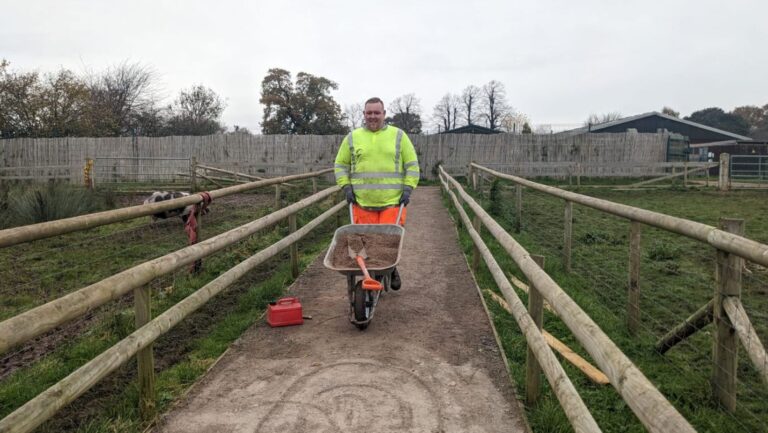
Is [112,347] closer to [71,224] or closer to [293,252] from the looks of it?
[71,224]

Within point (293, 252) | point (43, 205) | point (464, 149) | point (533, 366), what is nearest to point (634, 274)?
point (533, 366)

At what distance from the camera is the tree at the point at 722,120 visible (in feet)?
206

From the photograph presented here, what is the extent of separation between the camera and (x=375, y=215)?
5.60 metres

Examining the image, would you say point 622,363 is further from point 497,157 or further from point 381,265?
Result: point 497,157

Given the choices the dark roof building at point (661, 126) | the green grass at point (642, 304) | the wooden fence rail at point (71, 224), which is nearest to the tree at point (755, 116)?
A: the dark roof building at point (661, 126)

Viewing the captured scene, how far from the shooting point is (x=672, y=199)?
1620 cm

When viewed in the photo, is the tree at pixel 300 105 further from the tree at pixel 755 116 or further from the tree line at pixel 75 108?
the tree at pixel 755 116

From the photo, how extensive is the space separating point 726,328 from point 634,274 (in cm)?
140

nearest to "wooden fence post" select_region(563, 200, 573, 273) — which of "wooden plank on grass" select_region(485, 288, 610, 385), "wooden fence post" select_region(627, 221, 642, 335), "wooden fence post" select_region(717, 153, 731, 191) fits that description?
"wooden fence post" select_region(627, 221, 642, 335)

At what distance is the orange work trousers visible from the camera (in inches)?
219

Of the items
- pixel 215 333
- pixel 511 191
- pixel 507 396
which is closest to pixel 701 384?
pixel 507 396

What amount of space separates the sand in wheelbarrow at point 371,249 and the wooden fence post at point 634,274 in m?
1.84

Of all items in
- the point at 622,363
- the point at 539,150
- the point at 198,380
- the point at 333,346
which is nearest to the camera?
the point at 622,363

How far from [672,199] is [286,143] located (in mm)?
16601
